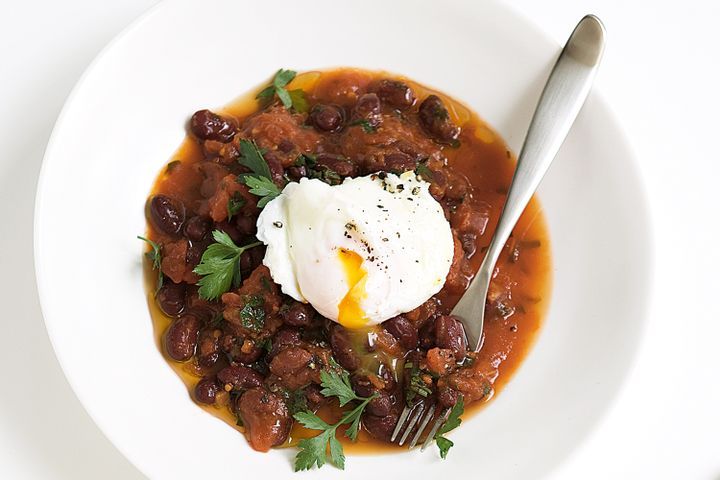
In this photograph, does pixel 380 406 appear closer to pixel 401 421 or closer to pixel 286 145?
pixel 401 421

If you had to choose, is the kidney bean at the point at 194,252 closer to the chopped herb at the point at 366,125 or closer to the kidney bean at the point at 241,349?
the kidney bean at the point at 241,349

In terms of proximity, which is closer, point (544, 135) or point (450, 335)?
point (450, 335)

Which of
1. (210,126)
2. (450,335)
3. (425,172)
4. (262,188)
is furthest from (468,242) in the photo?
(210,126)

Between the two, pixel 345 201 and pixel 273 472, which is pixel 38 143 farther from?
pixel 273 472

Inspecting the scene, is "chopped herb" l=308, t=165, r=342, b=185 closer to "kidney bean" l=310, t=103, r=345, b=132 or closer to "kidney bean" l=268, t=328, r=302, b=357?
"kidney bean" l=310, t=103, r=345, b=132

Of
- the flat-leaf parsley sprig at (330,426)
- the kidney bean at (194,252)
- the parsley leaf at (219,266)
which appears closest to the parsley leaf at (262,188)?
the parsley leaf at (219,266)

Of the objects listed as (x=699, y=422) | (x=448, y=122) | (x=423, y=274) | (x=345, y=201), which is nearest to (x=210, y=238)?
(x=345, y=201)

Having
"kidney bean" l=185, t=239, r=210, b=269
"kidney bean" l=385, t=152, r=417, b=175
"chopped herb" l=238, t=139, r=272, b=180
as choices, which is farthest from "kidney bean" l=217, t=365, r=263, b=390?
"kidney bean" l=385, t=152, r=417, b=175
